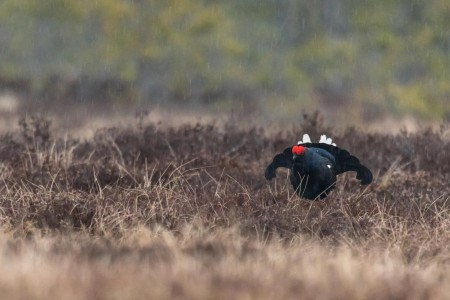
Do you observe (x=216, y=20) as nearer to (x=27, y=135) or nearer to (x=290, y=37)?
(x=290, y=37)

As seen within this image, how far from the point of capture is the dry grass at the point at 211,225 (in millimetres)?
4531

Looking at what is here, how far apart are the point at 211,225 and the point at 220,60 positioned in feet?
63.1

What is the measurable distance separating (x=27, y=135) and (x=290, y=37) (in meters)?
19.8

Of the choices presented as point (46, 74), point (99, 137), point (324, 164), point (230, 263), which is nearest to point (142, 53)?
point (46, 74)

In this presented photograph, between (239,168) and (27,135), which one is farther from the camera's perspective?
(27,135)

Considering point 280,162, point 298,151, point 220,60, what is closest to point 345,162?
point 280,162

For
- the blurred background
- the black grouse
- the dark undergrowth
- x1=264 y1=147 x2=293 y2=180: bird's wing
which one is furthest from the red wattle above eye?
the blurred background

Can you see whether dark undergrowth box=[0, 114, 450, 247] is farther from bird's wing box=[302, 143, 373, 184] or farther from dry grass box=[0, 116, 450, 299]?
bird's wing box=[302, 143, 373, 184]

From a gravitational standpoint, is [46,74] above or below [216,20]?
below

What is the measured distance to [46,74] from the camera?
2733 centimetres

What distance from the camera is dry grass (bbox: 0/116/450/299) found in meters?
4.53

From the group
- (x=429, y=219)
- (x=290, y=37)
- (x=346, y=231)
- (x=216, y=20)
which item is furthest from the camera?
(x=290, y=37)

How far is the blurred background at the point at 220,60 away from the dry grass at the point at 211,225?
1145cm

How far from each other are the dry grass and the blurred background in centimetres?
1145
